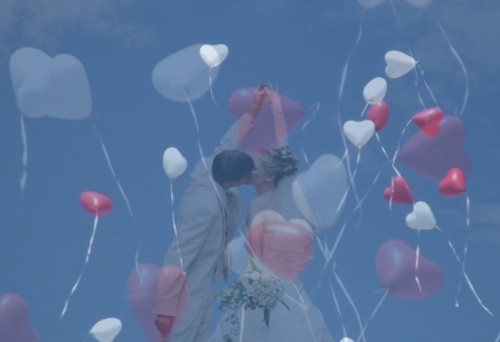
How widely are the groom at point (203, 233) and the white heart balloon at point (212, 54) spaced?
0.16 m

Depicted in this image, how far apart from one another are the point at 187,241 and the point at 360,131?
0.63 metres

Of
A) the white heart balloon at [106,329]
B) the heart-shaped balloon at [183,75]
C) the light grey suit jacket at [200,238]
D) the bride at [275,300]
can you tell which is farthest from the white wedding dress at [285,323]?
the heart-shaped balloon at [183,75]

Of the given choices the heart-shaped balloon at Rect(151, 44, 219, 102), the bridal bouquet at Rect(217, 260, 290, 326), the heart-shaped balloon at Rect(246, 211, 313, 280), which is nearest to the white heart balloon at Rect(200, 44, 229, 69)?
the heart-shaped balloon at Rect(151, 44, 219, 102)

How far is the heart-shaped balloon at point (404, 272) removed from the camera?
8.44 feet

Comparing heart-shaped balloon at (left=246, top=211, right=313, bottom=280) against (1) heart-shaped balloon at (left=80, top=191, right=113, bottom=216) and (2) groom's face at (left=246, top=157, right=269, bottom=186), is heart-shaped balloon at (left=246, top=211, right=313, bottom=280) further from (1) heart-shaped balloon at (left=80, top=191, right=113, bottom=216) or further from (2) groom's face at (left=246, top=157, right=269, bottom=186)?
(1) heart-shaped balloon at (left=80, top=191, right=113, bottom=216)

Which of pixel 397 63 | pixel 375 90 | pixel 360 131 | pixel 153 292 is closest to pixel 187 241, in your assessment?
pixel 153 292

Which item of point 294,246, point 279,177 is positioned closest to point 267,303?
point 294,246

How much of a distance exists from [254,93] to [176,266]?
1.96ft

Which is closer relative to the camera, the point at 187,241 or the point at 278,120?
the point at 187,241

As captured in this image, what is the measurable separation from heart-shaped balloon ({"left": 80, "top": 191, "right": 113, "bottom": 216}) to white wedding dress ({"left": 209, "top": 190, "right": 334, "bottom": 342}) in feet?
1.63

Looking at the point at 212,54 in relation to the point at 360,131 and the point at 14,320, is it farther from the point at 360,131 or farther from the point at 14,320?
the point at 14,320

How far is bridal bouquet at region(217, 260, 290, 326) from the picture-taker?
2.56 meters

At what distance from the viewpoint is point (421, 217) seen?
2.60m

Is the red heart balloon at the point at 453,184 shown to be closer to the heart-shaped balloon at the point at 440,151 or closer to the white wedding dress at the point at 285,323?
the heart-shaped balloon at the point at 440,151
